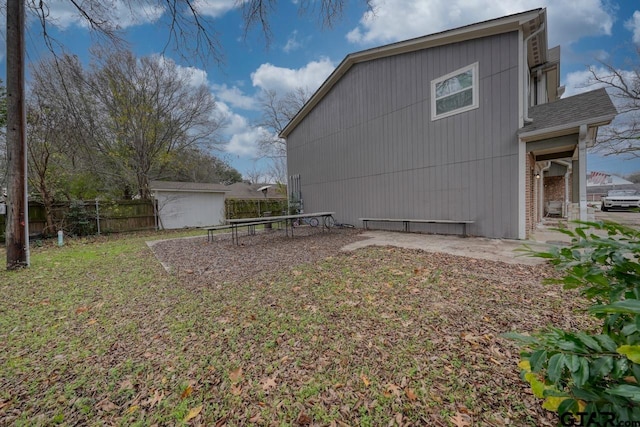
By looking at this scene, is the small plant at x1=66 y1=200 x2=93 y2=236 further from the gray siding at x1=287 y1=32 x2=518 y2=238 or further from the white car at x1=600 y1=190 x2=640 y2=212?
the white car at x1=600 y1=190 x2=640 y2=212

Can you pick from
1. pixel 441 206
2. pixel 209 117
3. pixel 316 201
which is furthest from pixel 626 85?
pixel 209 117

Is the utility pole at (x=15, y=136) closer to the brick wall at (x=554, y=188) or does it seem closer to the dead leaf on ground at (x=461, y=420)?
the dead leaf on ground at (x=461, y=420)

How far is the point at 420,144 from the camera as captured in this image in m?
8.05

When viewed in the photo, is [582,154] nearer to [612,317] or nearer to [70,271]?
[612,317]

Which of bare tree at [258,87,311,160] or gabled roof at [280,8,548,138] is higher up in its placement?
bare tree at [258,87,311,160]

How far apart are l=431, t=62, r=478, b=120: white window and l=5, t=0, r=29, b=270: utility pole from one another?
954 cm

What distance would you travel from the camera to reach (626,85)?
15883mm

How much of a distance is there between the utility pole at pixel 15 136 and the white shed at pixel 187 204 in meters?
7.53

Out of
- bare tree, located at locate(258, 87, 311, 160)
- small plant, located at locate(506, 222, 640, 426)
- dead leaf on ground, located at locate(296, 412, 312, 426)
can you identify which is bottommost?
dead leaf on ground, located at locate(296, 412, 312, 426)

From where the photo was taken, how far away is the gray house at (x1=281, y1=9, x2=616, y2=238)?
6125mm

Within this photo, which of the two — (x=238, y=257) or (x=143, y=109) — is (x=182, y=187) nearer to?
(x=143, y=109)

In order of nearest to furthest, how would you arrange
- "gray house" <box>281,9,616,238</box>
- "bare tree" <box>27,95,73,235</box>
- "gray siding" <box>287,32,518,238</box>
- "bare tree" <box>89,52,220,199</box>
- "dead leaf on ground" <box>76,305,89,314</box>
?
1. "dead leaf on ground" <box>76,305,89,314</box>
2. "gray house" <box>281,9,616,238</box>
3. "gray siding" <box>287,32,518,238</box>
4. "bare tree" <box>27,95,73,235</box>
5. "bare tree" <box>89,52,220,199</box>

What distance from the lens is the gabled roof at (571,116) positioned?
5.26 metres

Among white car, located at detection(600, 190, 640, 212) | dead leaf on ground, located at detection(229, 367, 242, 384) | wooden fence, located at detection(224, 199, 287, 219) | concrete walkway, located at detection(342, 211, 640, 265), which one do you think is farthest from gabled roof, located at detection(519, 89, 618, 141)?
white car, located at detection(600, 190, 640, 212)
